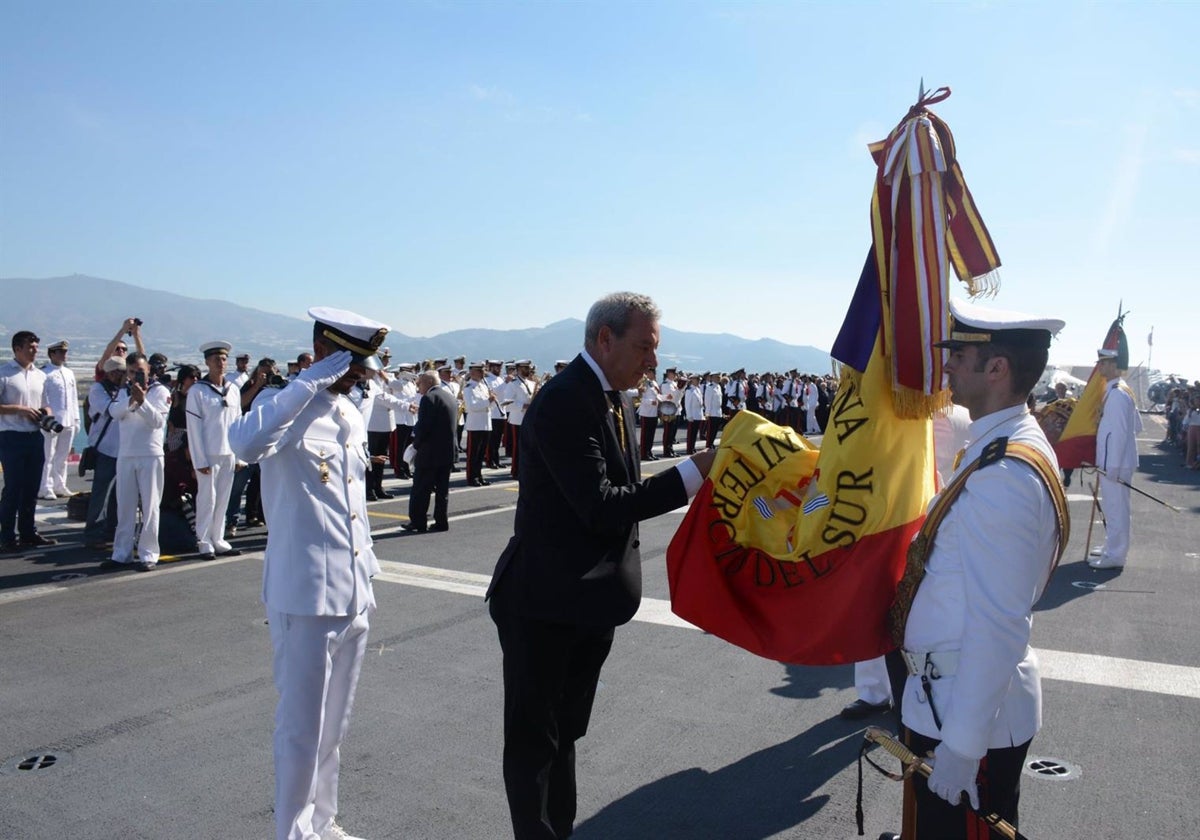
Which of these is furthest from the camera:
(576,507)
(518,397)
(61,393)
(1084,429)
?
(518,397)

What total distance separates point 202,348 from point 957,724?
8.84m

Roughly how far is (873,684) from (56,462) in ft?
44.0

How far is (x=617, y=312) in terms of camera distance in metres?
2.90

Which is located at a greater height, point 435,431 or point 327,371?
point 327,371

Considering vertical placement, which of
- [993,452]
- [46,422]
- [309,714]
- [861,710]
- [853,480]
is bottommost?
[861,710]

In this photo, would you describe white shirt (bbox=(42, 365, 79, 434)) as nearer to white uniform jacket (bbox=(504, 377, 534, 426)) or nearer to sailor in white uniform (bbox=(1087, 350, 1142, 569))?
white uniform jacket (bbox=(504, 377, 534, 426))

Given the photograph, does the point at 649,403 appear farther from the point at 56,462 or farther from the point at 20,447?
the point at 20,447

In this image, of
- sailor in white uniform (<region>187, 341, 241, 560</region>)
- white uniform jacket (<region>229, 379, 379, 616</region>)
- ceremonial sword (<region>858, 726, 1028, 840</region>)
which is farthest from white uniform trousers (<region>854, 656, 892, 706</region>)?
sailor in white uniform (<region>187, 341, 241, 560</region>)

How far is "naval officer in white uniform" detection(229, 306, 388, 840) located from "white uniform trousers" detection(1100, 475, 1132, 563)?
840 centimetres

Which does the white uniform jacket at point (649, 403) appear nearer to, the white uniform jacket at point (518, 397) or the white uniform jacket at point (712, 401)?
the white uniform jacket at point (712, 401)

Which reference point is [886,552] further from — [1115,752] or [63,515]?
[63,515]

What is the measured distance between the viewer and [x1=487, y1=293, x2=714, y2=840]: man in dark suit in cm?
281

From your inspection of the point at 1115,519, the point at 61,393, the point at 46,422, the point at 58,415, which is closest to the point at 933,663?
the point at 1115,519

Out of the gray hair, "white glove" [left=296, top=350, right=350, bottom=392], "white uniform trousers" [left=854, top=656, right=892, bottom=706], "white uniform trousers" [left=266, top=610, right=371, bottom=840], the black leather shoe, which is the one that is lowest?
the black leather shoe
